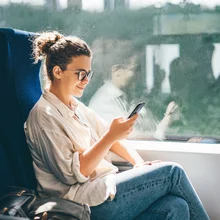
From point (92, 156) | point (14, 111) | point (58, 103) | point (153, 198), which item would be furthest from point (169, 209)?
point (14, 111)

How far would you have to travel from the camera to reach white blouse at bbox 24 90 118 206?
58.9 inches

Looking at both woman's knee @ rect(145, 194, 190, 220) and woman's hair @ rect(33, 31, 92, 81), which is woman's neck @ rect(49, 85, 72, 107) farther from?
woman's knee @ rect(145, 194, 190, 220)

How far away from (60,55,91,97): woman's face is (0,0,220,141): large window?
17.6 inches

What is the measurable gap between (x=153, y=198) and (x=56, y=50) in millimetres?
715

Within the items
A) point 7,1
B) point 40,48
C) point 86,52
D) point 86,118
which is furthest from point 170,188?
point 7,1

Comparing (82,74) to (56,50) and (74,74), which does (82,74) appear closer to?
(74,74)

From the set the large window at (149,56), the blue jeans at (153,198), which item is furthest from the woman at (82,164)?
the large window at (149,56)

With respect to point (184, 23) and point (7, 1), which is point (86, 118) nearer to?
point (184, 23)

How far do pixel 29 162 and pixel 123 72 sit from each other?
0.72 meters

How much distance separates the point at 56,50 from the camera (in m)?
1.63

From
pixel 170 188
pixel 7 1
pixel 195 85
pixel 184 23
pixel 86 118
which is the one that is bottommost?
pixel 170 188

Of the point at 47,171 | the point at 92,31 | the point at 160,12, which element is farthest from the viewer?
the point at 92,31

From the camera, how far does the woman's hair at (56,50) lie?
162cm

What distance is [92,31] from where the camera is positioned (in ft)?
6.84
